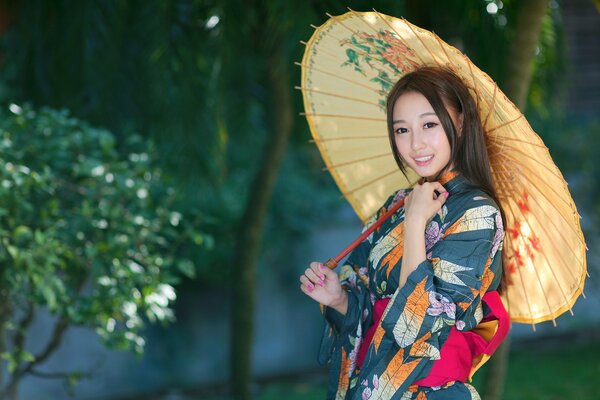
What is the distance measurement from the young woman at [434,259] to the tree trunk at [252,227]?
7.67 feet

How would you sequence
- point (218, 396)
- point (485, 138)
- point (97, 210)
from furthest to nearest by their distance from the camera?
point (218, 396), point (97, 210), point (485, 138)

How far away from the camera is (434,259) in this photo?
85.3 inches

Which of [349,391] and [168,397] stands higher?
[349,391]

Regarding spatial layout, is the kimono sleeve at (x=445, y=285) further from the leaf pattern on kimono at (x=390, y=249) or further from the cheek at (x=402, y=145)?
the cheek at (x=402, y=145)

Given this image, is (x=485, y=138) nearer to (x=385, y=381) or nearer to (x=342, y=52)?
(x=342, y=52)

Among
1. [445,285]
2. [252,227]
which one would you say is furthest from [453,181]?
[252,227]

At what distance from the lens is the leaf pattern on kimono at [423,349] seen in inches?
85.5

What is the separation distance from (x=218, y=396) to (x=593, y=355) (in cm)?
271

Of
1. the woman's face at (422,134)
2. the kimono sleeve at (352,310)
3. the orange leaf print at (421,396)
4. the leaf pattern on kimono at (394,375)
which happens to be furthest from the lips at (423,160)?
the orange leaf print at (421,396)

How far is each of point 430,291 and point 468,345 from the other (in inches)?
9.9

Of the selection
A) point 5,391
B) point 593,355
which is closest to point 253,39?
point 5,391

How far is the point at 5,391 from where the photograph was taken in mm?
3516

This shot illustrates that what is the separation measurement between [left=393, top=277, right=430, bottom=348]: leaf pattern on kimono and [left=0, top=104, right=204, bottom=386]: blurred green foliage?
1.31 metres

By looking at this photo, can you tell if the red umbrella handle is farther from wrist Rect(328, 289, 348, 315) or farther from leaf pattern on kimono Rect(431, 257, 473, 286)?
leaf pattern on kimono Rect(431, 257, 473, 286)
